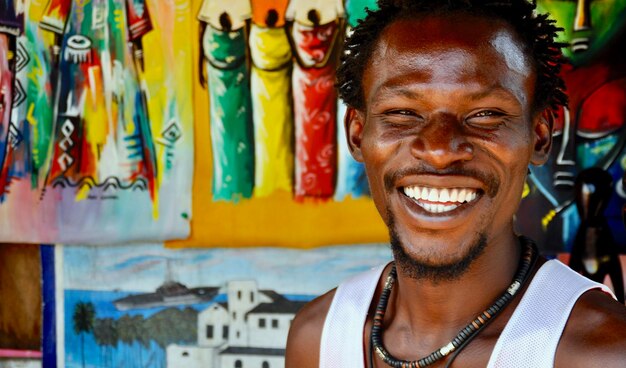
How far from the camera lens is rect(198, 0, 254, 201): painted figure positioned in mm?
3280

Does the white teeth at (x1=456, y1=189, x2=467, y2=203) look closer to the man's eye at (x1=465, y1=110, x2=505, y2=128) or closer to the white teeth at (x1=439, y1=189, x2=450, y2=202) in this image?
the white teeth at (x1=439, y1=189, x2=450, y2=202)

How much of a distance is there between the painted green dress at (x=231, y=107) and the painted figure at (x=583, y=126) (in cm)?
109

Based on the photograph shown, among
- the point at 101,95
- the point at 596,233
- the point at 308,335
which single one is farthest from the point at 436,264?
→ the point at 101,95

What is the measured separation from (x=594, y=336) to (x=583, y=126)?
1464mm

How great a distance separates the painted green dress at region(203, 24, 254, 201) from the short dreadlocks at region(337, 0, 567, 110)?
1265mm

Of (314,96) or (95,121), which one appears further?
(95,121)

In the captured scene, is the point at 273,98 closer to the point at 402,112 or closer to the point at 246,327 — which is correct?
the point at 246,327

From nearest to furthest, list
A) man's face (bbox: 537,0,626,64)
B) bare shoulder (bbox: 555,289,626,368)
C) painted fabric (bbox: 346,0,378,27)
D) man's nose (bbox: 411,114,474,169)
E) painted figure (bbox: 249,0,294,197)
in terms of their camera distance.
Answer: bare shoulder (bbox: 555,289,626,368) → man's nose (bbox: 411,114,474,169) → man's face (bbox: 537,0,626,64) → painted fabric (bbox: 346,0,378,27) → painted figure (bbox: 249,0,294,197)

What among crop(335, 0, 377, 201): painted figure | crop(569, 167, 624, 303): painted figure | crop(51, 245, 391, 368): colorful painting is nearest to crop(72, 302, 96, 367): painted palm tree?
crop(51, 245, 391, 368): colorful painting

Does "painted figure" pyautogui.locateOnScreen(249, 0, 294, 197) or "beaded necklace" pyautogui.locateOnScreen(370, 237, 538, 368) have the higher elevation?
"painted figure" pyautogui.locateOnScreen(249, 0, 294, 197)

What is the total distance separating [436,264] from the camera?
72.8 inches

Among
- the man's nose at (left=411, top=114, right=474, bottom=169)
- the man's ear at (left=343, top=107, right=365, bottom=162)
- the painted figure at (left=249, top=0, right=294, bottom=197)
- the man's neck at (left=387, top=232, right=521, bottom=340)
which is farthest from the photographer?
the painted figure at (left=249, top=0, right=294, bottom=197)

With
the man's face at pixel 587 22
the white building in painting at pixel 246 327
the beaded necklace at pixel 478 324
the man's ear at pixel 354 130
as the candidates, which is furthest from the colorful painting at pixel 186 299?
the beaded necklace at pixel 478 324

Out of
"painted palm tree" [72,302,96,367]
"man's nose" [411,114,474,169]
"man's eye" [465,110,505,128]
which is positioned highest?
"man's eye" [465,110,505,128]
